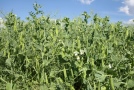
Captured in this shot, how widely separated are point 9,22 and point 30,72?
1.40 metres

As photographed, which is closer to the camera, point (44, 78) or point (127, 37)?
point (44, 78)

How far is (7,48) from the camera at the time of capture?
3162 mm

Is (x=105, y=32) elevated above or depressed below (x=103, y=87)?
above

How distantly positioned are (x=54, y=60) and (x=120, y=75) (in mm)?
976

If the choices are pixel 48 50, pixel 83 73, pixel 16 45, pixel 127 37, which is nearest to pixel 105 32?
pixel 127 37

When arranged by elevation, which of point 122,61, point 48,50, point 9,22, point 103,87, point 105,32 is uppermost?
point 9,22

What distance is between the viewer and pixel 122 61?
8.07 ft

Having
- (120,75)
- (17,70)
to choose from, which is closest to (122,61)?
(120,75)

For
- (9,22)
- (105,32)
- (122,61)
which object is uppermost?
(9,22)

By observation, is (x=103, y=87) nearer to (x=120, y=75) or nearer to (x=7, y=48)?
(x=120, y=75)

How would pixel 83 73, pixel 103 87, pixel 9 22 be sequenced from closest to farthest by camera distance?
1. pixel 103 87
2. pixel 83 73
3. pixel 9 22

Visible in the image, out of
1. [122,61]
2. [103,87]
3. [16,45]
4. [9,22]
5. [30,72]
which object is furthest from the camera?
[9,22]

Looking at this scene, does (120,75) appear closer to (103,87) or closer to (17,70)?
(103,87)

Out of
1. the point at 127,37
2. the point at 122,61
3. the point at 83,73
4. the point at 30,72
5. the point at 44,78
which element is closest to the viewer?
the point at 83,73
